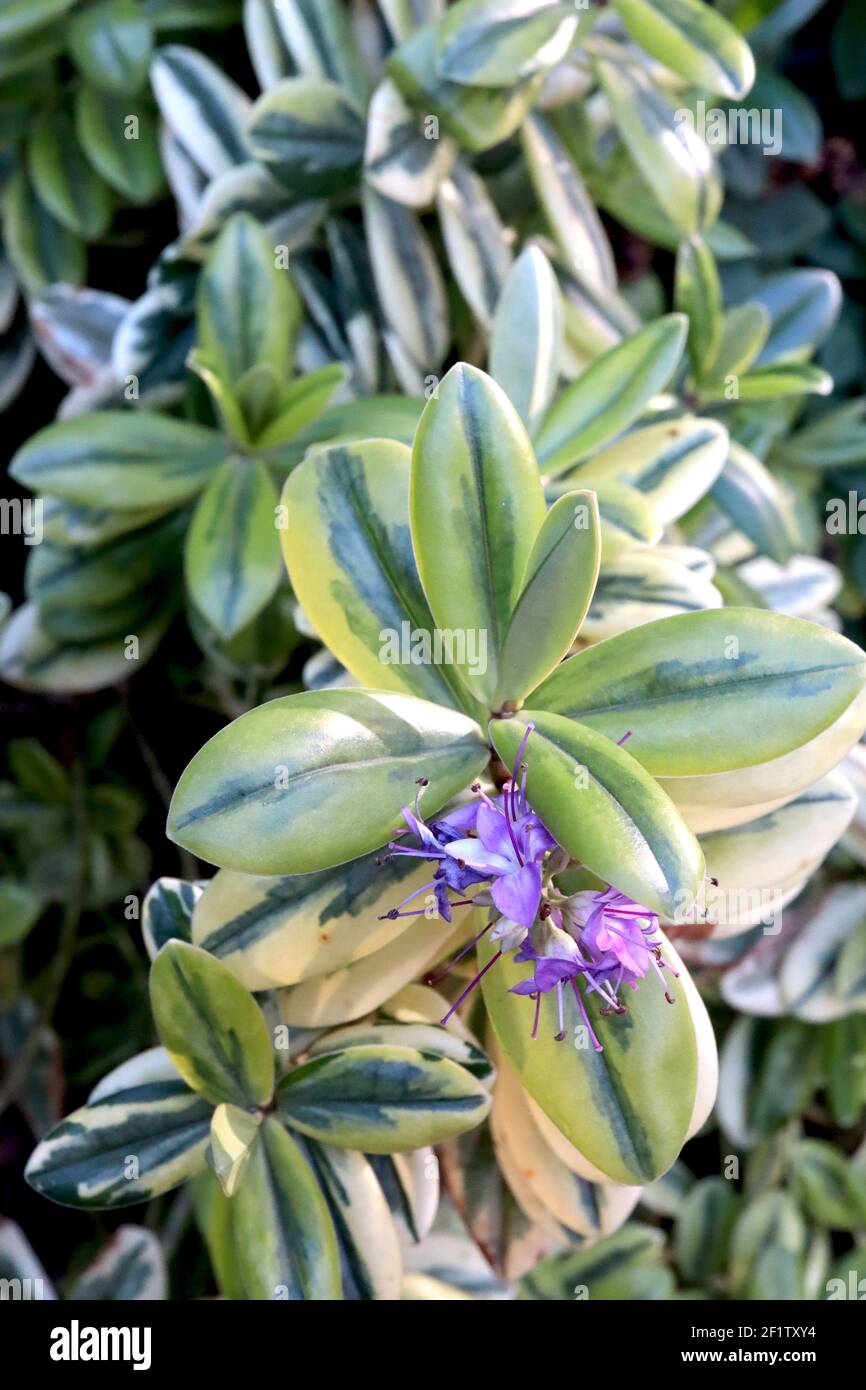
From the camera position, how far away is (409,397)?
0.81 m

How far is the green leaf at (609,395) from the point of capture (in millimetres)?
698

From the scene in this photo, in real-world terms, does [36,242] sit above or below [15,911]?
above

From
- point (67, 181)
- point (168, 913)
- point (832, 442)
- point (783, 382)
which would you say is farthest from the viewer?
point (832, 442)

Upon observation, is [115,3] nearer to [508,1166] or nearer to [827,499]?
[827,499]

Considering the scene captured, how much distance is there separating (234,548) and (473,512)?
0.27 m

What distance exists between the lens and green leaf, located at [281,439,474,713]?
576 millimetres

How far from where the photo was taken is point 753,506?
0.84m

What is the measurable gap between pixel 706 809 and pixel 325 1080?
0.23 meters

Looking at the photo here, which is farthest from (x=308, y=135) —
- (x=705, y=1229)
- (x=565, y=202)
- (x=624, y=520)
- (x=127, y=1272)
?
(x=705, y=1229)

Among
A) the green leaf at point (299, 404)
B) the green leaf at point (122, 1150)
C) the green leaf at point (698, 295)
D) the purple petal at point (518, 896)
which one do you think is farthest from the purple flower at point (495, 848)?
the green leaf at point (698, 295)

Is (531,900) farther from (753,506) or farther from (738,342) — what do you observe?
(738,342)

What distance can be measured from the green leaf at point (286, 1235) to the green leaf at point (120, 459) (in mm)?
429

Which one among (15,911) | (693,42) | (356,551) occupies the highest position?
(693,42)
